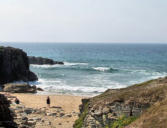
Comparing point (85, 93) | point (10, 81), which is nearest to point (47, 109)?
point (85, 93)

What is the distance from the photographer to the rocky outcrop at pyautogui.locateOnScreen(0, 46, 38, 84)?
53.7 metres

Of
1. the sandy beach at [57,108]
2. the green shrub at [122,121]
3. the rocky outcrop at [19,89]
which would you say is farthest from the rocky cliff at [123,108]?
the rocky outcrop at [19,89]

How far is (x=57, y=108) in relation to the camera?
101 feet

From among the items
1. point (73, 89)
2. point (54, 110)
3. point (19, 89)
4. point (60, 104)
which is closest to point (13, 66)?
point (19, 89)

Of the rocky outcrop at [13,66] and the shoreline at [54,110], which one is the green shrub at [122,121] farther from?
the rocky outcrop at [13,66]

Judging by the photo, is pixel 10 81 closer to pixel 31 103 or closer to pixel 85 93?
pixel 85 93

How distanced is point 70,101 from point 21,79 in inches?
920

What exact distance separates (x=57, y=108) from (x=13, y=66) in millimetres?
28465

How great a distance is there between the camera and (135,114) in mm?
14289

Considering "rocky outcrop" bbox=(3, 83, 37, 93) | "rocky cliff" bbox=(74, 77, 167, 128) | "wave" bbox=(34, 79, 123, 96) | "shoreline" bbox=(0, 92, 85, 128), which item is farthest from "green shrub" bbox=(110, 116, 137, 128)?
"rocky outcrop" bbox=(3, 83, 37, 93)

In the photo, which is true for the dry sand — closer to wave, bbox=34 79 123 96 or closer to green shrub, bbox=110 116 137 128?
wave, bbox=34 79 123 96

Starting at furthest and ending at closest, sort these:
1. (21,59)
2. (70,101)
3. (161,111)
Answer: (21,59)
(70,101)
(161,111)

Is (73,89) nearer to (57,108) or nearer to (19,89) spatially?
(19,89)

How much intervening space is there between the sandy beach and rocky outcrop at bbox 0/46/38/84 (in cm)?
1762
